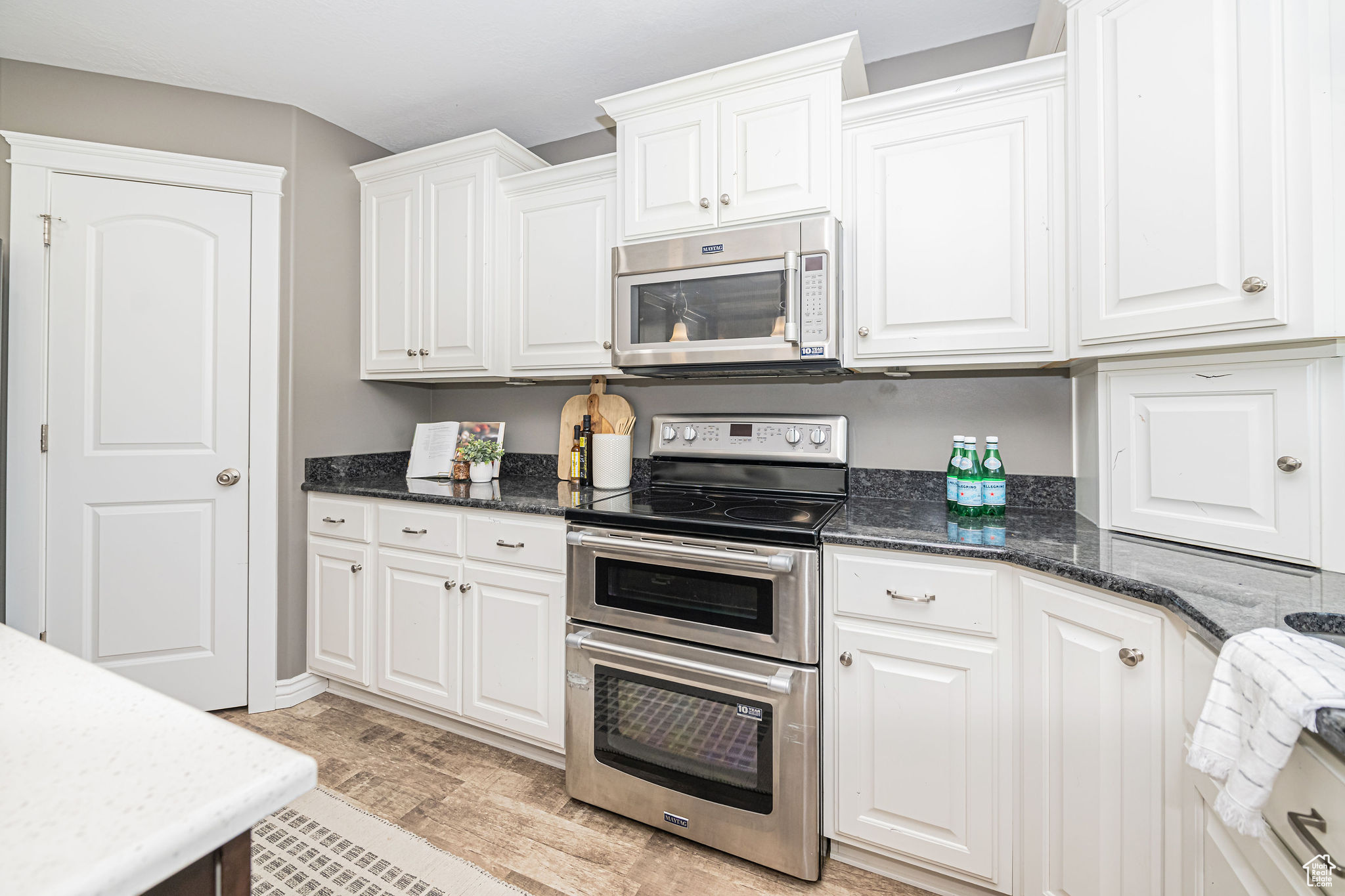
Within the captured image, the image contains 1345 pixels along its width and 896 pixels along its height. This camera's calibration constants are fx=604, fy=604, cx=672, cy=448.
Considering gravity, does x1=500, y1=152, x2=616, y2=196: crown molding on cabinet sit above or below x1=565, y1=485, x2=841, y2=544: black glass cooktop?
above

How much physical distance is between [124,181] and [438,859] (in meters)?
2.65

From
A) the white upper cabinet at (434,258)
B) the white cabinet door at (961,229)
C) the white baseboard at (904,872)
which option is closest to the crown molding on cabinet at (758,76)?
the white cabinet door at (961,229)

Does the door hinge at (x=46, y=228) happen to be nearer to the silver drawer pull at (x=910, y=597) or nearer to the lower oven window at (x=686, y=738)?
the lower oven window at (x=686, y=738)

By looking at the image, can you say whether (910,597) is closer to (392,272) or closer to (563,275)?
(563,275)

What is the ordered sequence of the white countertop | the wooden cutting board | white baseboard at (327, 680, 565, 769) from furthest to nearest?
the wooden cutting board, white baseboard at (327, 680, 565, 769), the white countertop

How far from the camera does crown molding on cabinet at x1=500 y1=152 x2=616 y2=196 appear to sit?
2.26 meters

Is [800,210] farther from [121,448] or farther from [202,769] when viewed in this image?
[121,448]

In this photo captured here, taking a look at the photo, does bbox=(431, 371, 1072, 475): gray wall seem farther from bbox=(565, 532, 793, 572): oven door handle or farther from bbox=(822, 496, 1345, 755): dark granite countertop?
bbox=(565, 532, 793, 572): oven door handle

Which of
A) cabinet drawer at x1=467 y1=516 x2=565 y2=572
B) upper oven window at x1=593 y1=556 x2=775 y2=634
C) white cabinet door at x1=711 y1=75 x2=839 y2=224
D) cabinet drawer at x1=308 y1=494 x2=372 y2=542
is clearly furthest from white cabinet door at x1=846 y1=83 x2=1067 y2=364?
cabinet drawer at x1=308 y1=494 x2=372 y2=542

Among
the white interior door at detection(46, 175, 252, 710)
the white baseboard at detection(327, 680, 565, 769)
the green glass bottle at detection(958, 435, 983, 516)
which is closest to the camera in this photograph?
the green glass bottle at detection(958, 435, 983, 516)

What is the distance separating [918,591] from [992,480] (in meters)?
0.51

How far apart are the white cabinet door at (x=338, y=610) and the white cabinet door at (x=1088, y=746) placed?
2287mm

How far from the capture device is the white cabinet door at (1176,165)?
119 cm

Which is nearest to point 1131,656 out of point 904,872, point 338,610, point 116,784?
point 904,872
